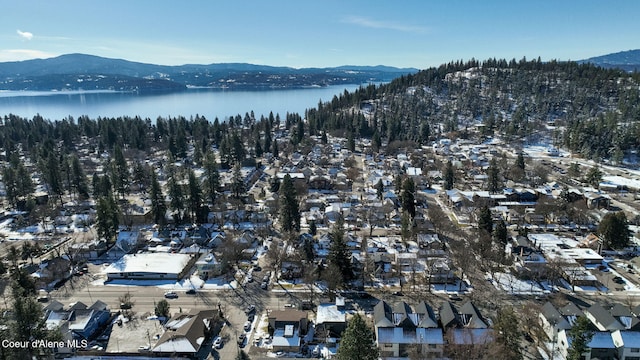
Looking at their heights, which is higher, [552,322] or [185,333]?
[552,322]

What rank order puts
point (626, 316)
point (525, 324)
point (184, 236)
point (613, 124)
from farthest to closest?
point (613, 124)
point (184, 236)
point (525, 324)
point (626, 316)

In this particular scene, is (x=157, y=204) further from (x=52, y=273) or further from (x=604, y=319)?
(x=604, y=319)

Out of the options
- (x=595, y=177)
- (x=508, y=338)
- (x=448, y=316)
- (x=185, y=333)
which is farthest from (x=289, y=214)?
(x=595, y=177)

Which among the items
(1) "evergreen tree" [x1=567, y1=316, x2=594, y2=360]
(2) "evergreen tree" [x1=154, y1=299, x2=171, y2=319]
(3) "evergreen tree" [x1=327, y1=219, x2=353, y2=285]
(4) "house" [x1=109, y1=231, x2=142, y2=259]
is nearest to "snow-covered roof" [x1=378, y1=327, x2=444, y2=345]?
(1) "evergreen tree" [x1=567, y1=316, x2=594, y2=360]

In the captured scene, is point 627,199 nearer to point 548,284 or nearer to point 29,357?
point 548,284

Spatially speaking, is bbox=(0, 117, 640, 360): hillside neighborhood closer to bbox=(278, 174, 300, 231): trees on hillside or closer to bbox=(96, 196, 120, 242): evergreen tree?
bbox=(278, 174, 300, 231): trees on hillside

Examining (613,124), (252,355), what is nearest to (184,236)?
(252,355)

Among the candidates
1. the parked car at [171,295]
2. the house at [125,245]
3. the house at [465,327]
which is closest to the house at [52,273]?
the house at [125,245]
